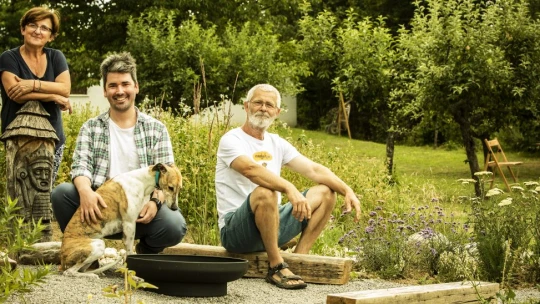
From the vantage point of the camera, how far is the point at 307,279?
636 cm

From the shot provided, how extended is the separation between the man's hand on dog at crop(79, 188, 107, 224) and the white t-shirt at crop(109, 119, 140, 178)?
314 millimetres

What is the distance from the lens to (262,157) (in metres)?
6.36

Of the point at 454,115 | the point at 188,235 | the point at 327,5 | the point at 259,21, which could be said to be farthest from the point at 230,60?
the point at 327,5

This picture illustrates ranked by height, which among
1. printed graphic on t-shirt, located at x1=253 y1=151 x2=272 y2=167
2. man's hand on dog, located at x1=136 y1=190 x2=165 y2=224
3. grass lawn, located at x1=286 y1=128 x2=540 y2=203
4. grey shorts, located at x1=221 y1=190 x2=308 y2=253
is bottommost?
grass lawn, located at x1=286 y1=128 x2=540 y2=203

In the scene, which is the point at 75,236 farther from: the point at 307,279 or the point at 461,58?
the point at 461,58

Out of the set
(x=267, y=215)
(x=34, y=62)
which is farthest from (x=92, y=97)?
(x=267, y=215)

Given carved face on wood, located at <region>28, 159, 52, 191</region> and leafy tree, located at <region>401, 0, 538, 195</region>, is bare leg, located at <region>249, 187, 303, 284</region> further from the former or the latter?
leafy tree, located at <region>401, 0, 538, 195</region>

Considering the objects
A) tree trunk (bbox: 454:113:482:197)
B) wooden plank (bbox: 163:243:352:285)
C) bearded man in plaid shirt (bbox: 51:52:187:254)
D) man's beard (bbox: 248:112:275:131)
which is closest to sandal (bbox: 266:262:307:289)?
wooden plank (bbox: 163:243:352:285)

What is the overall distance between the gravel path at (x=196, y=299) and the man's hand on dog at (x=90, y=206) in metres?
0.39

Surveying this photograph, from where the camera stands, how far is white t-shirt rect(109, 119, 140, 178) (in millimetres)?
6125

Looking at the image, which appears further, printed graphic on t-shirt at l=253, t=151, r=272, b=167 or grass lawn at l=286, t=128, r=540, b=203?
grass lawn at l=286, t=128, r=540, b=203

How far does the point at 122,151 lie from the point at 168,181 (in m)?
0.49

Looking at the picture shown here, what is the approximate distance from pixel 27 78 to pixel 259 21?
22207 millimetres

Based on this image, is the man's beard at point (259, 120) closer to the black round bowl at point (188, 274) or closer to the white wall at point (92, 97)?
the black round bowl at point (188, 274)
